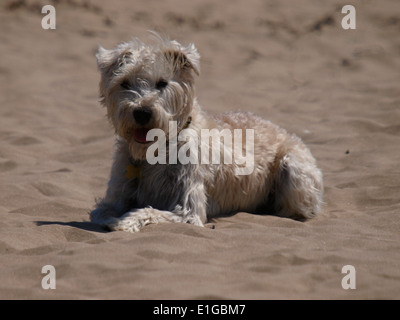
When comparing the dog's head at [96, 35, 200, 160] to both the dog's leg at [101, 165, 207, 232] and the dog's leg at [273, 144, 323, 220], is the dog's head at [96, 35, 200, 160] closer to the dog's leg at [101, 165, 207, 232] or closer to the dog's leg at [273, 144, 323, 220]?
the dog's leg at [101, 165, 207, 232]

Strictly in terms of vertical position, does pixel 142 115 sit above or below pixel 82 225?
above

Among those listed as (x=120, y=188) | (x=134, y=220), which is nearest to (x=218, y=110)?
(x=120, y=188)

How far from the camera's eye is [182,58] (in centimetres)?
603

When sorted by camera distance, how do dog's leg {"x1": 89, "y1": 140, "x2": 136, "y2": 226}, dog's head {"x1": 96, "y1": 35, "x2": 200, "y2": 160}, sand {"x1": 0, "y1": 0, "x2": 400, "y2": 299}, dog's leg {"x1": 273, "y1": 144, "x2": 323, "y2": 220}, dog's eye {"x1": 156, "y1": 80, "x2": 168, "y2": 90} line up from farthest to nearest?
dog's leg {"x1": 273, "y1": 144, "x2": 323, "y2": 220}
dog's leg {"x1": 89, "y1": 140, "x2": 136, "y2": 226}
dog's eye {"x1": 156, "y1": 80, "x2": 168, "y2": 90}
dog's head {"x1": 96, "y1": 35, "x2": 200, "y2": 160}
sand {"x1": 0, "y1": 0, "x2": 400, "y2": 299}

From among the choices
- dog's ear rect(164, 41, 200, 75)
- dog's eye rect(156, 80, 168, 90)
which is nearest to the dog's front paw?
dog's eye rect(156, 80, 168, 90)

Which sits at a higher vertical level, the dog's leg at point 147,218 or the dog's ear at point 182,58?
the dog's ear at point 182,58

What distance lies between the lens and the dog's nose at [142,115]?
18.8 feet

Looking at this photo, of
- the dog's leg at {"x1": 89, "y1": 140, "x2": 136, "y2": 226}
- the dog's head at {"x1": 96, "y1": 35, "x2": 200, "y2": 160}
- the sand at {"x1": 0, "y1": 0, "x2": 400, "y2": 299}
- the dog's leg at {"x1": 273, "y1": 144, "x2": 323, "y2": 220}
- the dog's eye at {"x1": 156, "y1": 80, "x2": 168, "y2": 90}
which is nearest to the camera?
the sand at {"x1": 0, "y1": 0, "x2": 400, "y2": 299}

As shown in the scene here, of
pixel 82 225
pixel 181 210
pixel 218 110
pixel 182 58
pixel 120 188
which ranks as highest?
pixel 218 110

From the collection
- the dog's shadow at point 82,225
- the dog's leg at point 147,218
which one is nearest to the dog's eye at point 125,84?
the dog's leg at point 147,218

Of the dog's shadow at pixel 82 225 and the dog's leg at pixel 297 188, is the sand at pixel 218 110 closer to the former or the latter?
the dog's shadow at pixel 82 225

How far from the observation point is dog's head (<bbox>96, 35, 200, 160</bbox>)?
19.0 feet

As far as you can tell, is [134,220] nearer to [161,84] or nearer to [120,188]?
[120,188]

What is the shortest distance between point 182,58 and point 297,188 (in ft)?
6.40
